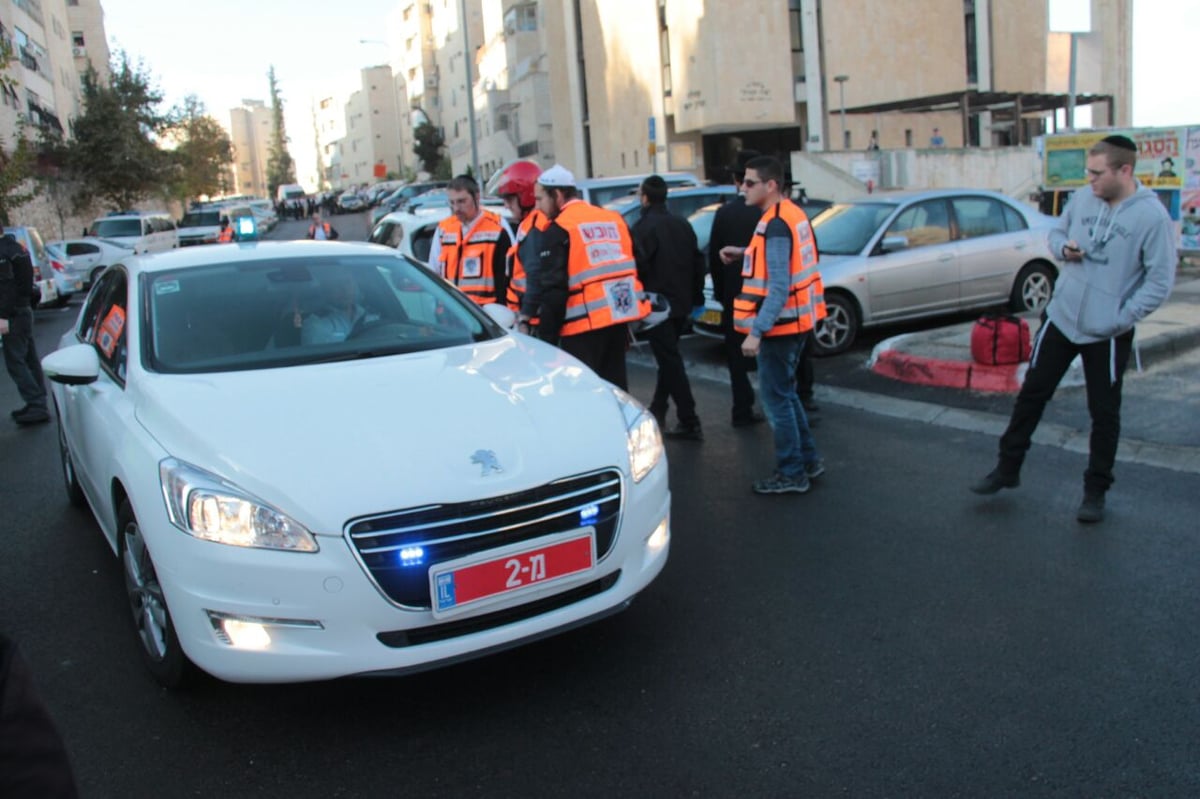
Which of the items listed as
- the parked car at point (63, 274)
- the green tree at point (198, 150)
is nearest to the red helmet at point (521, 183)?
the parked car at point (63, 274)

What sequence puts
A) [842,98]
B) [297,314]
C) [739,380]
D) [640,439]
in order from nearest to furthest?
1. [640,439]
2. [297,314]
3. [739,380]
4. [842,98]

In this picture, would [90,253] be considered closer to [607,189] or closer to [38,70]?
[607,189]

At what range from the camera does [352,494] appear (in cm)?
309

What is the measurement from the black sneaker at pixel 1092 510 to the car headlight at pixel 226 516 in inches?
145

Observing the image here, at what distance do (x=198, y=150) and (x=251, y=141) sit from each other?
10520cm

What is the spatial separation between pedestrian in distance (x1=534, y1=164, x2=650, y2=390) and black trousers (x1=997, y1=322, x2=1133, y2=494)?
2291 millimetres

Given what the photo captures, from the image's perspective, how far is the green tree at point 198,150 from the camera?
49.4m

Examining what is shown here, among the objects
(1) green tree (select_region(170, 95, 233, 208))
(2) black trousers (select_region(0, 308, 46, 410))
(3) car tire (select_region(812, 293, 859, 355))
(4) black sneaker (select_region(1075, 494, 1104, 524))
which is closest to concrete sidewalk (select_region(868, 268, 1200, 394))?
(3) car tire (select_region(812, 293, 859, 355))

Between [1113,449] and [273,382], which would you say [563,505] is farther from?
[1113,449]

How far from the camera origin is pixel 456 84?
75.7 meters

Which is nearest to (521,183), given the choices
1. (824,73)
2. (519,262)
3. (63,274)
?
(519,262)

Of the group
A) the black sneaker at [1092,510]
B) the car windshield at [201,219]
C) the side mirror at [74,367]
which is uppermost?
the car windshield at [201,219]

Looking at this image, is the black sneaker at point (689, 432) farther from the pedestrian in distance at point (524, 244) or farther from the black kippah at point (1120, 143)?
the black kippah at point (1120, 143)

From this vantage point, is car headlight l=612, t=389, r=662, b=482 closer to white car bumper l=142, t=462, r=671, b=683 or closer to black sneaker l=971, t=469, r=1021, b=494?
white car bumper l=142, t=462, r=671, b=683
